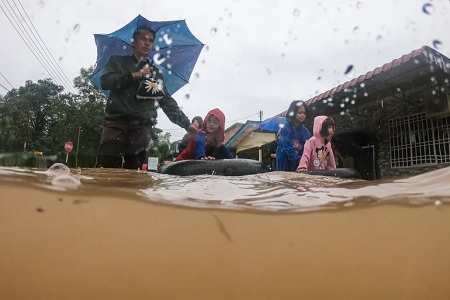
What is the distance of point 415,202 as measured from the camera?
126 cm

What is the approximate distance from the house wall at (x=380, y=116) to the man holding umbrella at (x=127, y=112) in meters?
1.82

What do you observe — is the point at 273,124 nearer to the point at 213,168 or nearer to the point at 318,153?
the point at 318,153

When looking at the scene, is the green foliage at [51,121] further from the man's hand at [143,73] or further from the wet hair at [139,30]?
the wet hair at [139,30]

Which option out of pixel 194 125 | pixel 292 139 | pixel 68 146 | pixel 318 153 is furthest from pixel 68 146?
pixel 318 153

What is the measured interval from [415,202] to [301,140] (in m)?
1.90

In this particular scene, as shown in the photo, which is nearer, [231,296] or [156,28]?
[231,296]

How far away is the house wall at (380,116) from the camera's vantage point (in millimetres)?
4062

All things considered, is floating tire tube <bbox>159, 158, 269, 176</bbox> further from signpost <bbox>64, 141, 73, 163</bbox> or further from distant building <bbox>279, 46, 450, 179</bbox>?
distant building <bbox>279, 46, 450, 179</bbox>

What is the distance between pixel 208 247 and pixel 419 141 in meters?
3.85

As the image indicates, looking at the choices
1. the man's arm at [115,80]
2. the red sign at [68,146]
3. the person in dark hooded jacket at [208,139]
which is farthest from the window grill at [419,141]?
the red sign at [68,146]

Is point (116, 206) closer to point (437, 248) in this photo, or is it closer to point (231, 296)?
point (231, 296)

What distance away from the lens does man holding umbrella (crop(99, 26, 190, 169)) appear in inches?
97.6

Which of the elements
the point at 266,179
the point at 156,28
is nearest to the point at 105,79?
the point at 156,28

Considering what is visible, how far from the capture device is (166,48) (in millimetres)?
3449
